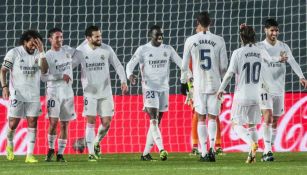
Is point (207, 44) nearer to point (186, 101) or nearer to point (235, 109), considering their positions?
point (235, 109)

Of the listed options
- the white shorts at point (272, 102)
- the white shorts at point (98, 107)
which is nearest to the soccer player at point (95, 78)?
the white shorts at point (98, 107)

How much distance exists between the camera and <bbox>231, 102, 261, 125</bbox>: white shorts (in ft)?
43.9

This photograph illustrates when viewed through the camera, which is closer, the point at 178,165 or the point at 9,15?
the point at 178,165

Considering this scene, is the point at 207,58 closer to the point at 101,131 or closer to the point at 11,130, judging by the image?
the point at 101,131

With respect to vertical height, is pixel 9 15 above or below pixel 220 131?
above

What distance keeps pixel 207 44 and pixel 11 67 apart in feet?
8.89

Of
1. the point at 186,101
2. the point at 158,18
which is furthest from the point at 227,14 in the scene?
the point at 186,101

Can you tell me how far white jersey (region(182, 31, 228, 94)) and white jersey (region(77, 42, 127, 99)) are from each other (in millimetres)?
1558

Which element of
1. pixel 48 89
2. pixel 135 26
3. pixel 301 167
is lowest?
pixel 301 167

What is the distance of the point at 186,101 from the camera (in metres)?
16.9

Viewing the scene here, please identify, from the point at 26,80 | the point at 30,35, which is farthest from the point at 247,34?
the point at 26,80

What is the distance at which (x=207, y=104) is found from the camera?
44.1 ft

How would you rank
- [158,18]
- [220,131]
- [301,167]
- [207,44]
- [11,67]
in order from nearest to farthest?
A: 1. [301,167]
2. [207,44]
3. [11,67]
4. [220,131]
5. [158,18]

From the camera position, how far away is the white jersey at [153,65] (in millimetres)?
14789
